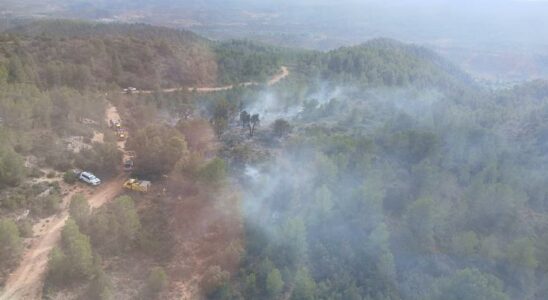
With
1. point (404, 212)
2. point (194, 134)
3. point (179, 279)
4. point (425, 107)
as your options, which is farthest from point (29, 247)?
point (425, 107)

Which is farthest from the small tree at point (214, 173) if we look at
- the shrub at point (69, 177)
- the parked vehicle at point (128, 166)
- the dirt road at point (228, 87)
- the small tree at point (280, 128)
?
the dirt road at point (228, 87)

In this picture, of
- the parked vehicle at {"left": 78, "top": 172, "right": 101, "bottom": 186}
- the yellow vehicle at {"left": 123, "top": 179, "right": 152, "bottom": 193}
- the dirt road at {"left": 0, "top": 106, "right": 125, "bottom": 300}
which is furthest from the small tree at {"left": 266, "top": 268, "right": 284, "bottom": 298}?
the parked vehicle at {"left": 78, "top": 172, "right": 101, "bottom": 186}

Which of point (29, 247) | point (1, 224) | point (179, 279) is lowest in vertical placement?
point (179, 279)

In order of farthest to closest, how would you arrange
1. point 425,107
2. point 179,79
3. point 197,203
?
point 179,79 < point 425,107 < point 197,203

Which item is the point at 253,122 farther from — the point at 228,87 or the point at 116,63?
the point at 116,63

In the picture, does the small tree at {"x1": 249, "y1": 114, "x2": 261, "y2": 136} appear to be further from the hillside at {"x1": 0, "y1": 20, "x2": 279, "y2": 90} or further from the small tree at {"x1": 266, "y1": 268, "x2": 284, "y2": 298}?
the hillside at {"x1": 0, "y1": 20, "x2": 279, "y2": 90}

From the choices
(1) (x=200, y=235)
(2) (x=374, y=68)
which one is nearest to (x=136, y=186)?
(1) (x=200, y=235)

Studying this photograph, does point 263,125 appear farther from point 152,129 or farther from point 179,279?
point 179,279

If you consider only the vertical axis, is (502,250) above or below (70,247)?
below
